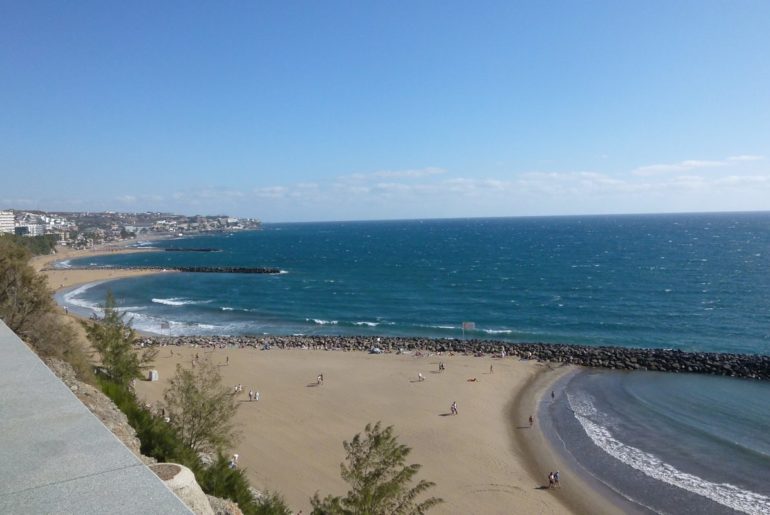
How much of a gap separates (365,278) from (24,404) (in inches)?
3040

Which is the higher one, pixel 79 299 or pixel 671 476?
pixel 671 476

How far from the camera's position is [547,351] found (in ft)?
135

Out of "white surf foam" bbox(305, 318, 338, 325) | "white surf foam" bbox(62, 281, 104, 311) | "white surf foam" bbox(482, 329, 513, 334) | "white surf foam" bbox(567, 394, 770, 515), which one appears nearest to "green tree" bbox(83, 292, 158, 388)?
"white surf foam" bbox(567, 394, 770, 515)

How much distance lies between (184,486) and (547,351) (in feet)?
129

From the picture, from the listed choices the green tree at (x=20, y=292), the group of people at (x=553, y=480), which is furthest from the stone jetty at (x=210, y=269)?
the group of people at (x=553, y=480)

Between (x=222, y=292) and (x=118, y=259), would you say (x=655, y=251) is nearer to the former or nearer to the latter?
(x=222, y=292)

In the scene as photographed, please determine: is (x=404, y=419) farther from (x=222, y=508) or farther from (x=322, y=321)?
(x=322, y=321)

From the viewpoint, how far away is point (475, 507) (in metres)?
19.2

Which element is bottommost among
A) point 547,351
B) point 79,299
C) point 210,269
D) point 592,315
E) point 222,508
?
point 79,299

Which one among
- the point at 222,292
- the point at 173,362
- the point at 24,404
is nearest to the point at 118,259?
the point at 222,292

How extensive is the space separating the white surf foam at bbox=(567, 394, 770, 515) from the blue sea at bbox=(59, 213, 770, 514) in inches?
3.2

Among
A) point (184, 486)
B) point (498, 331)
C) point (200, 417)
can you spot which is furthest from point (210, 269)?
point (184, 486)

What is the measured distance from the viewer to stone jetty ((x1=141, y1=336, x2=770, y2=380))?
120ft

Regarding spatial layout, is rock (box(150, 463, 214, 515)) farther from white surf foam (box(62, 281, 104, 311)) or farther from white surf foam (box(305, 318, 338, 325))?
white surf foam (box(62, 281, 104, 311))
